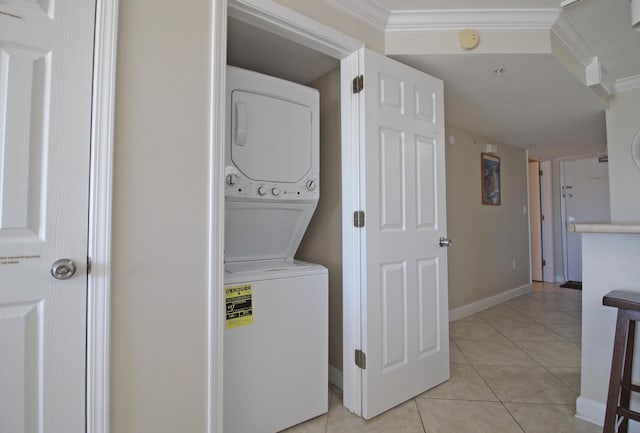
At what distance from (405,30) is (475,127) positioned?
2.02 meters

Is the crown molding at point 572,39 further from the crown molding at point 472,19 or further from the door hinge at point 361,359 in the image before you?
the door hinge at point 361,359

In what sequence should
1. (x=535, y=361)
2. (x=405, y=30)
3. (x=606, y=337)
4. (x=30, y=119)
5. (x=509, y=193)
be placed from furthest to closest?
(x=509, y=193), (x=535, y=361), (x=405, y=30), (x=606, y=337), (x=30, y=119)

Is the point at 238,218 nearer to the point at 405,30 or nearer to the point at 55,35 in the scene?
the point at 55,35

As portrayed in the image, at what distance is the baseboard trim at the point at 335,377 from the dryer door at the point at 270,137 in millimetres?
1305

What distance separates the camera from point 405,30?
1.92 meters

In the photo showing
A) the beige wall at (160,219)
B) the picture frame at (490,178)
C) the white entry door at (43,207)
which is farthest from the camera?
the picture frame at (490,178)

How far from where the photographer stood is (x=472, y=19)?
75.1 inches

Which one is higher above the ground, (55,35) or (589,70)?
(589,70)

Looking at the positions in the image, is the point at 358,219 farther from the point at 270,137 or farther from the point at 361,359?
the point at 361,359

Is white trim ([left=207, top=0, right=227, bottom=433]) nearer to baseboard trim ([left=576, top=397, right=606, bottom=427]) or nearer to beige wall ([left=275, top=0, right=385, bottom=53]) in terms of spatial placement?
beige wall ([left=275, top=0, right=385, bottom=53])

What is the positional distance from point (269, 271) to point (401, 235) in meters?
0.82

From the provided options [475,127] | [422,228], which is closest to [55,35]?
[422,228]

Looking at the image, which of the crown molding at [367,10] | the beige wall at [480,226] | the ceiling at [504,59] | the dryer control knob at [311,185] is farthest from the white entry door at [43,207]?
the beige wall at [480,226]

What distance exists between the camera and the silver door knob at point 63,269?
967mm
